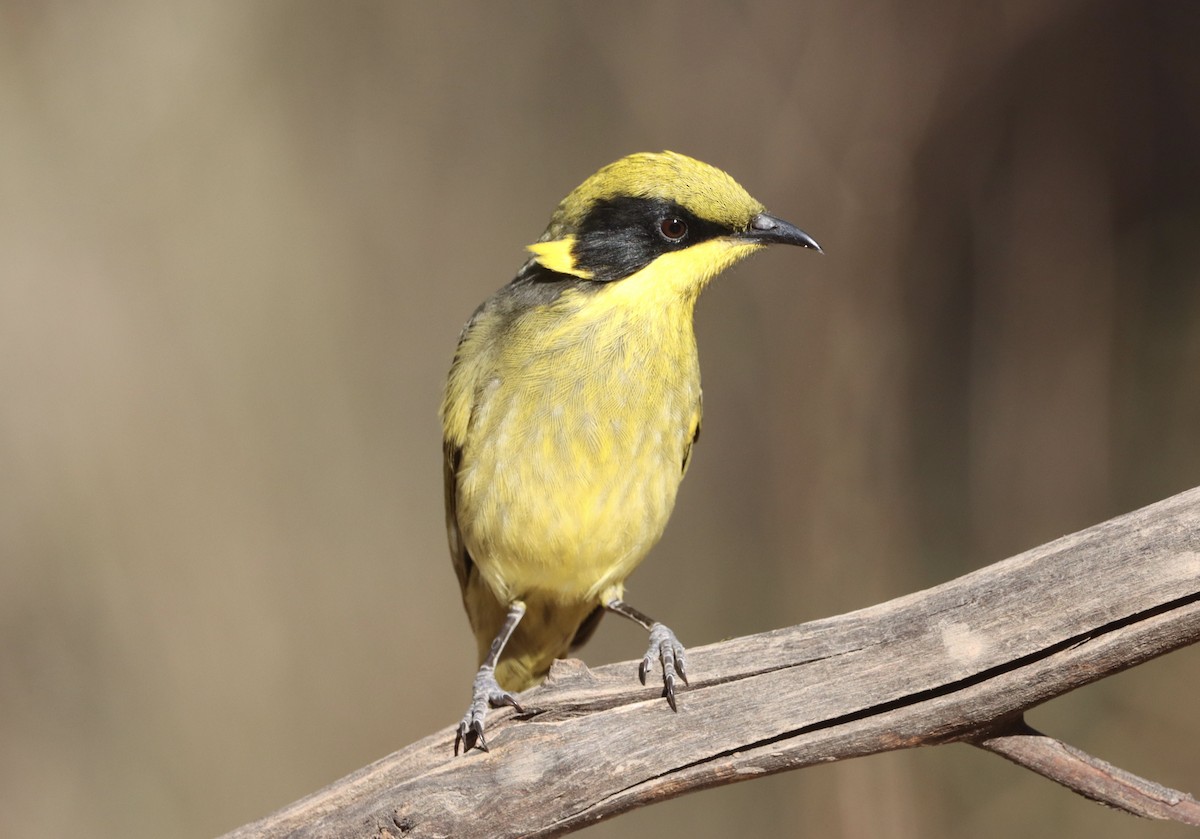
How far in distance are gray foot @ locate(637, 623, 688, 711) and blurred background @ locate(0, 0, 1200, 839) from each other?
236 centimetres

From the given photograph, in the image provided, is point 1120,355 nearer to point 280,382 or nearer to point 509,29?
point 509,29

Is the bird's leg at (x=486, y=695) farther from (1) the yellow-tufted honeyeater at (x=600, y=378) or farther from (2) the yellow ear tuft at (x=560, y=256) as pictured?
(2) the yellow ear tuft at (x=560, y=256)

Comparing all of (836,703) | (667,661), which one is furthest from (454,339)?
(836,703)

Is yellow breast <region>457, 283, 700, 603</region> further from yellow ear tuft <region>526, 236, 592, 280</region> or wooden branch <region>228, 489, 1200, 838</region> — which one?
wooden branch <region>228, 489, 1200, 838</region>

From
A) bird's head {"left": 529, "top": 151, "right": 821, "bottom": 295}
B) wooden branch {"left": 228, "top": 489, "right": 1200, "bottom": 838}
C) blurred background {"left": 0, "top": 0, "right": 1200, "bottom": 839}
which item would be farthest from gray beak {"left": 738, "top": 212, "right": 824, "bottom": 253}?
blurred background {"left": 0, "top": 0, "right": 1200, "bottom": 839}

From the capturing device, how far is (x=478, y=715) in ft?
8.50

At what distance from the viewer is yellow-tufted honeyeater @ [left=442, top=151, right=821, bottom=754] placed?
2.78 metres

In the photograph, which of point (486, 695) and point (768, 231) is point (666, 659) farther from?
point (768, 231)

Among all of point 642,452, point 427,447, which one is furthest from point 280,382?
point 642,452

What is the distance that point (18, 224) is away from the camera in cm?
448

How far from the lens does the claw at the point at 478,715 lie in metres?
2.55

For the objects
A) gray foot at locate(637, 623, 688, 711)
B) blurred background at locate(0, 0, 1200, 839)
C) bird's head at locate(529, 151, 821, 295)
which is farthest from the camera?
blurred background at locate(0, 0, 1200, 839)

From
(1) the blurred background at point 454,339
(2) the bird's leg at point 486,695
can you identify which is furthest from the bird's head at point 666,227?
(1) the blurred background at point 454,339

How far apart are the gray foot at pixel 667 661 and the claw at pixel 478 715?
0.29m
